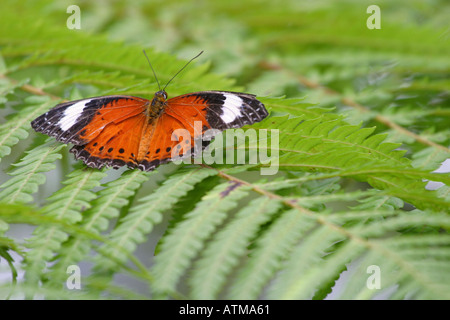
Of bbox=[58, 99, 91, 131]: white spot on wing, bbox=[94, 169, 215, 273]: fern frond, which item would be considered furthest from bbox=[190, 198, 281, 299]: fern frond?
bbox=[58, 99, 91, 131]: white spot on wing

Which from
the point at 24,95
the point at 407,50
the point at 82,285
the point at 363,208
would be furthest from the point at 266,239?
the point at 407,50

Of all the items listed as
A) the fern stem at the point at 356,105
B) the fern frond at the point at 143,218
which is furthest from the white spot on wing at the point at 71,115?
the fern stem at the point at 356,105

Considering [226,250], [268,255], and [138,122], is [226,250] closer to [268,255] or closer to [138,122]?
[268,255]

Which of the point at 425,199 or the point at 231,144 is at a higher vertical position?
the point at 231,144

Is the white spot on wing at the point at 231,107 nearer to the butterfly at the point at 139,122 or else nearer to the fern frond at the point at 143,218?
the butterfly at the point at 139,122

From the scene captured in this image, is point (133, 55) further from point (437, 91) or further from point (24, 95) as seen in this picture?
point (437, 91)

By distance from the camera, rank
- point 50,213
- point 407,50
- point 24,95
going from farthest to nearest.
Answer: point 407,50
point 24,95
point 50,213

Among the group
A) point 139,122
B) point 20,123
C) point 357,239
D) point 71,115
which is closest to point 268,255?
point 357,239
